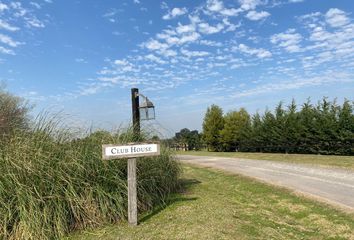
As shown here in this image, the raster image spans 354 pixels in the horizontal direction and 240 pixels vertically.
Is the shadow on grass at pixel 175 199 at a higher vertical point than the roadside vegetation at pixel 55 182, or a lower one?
lower

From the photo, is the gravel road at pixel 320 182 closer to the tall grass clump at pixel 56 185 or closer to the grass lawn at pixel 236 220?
the grass lawn at pixel 236 220

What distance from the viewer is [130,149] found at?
626 cm

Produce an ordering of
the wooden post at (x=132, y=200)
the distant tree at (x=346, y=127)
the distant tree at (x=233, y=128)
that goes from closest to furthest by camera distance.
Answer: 1. the wooden post at (x=132, y=200)
2. the distant tree at (x=346, y=127)
3. the distant tree at (x=233, y=128)

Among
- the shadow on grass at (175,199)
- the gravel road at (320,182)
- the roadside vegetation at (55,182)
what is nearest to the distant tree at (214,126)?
the gravel road at (320,182)

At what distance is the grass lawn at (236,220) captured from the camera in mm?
5637

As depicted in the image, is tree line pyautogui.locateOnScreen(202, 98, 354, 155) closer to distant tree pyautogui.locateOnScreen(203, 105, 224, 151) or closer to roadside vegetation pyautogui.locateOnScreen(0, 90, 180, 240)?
distant tree pyautogui.locateOnScreen(203, 105, 224, 151)

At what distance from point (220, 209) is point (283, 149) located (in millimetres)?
21673

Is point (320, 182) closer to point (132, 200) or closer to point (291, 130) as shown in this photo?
point (132, 200)

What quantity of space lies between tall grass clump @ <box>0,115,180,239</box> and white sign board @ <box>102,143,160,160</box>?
63cm

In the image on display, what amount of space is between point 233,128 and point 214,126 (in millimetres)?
2764

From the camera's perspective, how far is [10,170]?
566 cm

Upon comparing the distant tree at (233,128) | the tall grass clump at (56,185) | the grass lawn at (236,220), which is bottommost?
the grass lawn at (236,220)

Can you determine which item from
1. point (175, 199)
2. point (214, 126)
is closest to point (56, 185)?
point (175, 199)

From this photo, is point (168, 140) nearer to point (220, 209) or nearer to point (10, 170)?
point (220, 209)
